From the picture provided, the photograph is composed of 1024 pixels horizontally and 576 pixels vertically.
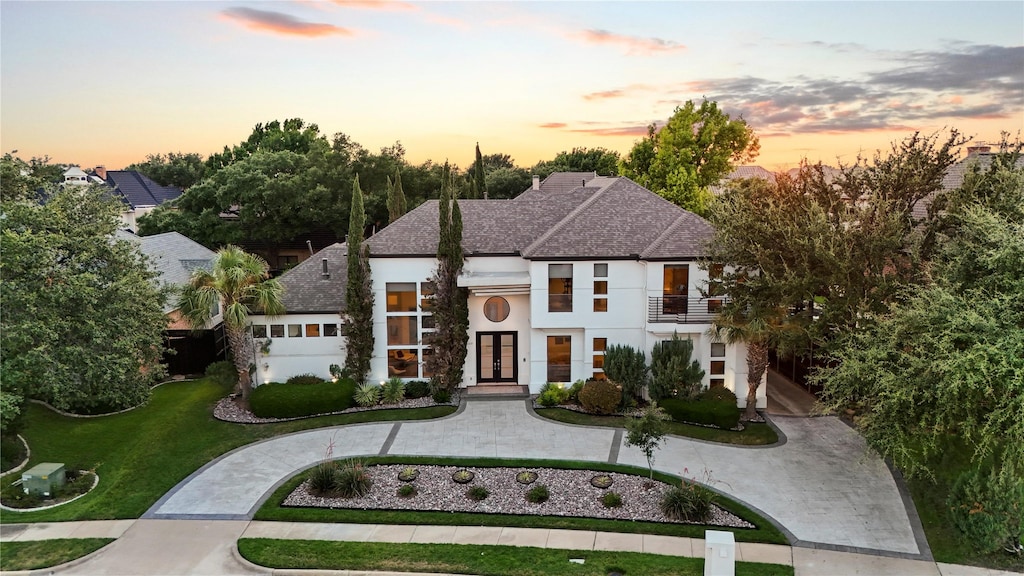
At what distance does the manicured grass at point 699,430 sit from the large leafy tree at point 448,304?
4.01 m

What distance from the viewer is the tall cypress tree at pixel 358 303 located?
2375cm

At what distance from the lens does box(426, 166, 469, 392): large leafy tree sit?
23.9 metres

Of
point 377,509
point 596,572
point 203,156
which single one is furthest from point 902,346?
point 203,156

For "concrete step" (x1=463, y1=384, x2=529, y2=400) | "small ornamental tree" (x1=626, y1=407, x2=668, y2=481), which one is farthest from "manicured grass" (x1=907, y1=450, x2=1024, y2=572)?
"concrete step" (x1=463, y1=384, x2=529, y2=400)

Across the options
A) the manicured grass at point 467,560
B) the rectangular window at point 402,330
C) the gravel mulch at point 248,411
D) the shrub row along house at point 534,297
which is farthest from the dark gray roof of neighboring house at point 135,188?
the manicured grass at point 467,560

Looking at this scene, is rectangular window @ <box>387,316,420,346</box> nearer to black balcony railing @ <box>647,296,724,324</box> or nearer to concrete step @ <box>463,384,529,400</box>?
concrete step @ <box>463,384,529,400</box>

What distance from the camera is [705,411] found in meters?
21.4

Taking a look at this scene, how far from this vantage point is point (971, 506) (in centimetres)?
1412

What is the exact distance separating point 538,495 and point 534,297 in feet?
30.5

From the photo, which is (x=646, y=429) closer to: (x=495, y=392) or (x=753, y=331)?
(x=753, y=331)

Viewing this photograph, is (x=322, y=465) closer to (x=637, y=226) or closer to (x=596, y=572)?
(x=596, y=572)

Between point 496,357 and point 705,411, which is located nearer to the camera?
point 705,411

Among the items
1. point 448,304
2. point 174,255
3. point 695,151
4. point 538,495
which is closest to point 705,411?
point 538,495

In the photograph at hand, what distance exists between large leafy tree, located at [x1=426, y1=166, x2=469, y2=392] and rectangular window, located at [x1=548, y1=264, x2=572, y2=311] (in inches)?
130
